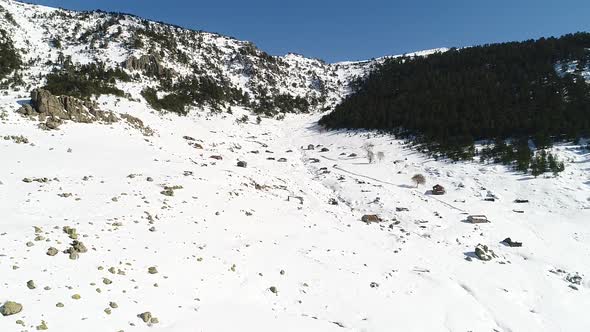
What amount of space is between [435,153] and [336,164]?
53.5ft

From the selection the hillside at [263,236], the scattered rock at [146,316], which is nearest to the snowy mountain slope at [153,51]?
the hillside at [263,236]

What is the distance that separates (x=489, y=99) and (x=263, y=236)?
2732 inches

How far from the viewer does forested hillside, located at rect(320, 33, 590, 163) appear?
57625mm

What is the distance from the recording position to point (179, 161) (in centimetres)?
3156

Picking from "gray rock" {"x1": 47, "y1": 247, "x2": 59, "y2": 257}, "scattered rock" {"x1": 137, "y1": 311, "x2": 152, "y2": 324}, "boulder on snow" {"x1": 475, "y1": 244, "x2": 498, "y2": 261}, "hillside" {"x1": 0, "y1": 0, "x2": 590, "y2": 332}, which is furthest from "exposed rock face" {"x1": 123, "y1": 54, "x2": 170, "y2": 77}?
"scattered rock" {"x1": 137, "y1": 311, "x2": 152, "y2": 324}

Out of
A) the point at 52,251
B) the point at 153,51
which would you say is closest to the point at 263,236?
the point at 52,251

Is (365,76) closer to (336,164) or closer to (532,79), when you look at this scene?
(532,79)

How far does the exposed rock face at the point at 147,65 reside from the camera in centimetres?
8200

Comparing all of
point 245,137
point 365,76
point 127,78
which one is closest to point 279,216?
point 245,137

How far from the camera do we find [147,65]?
85.5 m

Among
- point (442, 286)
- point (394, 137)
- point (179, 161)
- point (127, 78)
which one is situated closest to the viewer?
point (442, 286)

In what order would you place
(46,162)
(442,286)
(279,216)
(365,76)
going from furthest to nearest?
(365,76) → (279,216) → (46,162) → (442,286)

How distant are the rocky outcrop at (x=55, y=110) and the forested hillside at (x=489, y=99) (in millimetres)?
49312

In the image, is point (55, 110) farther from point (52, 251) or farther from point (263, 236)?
point (52, 251)
